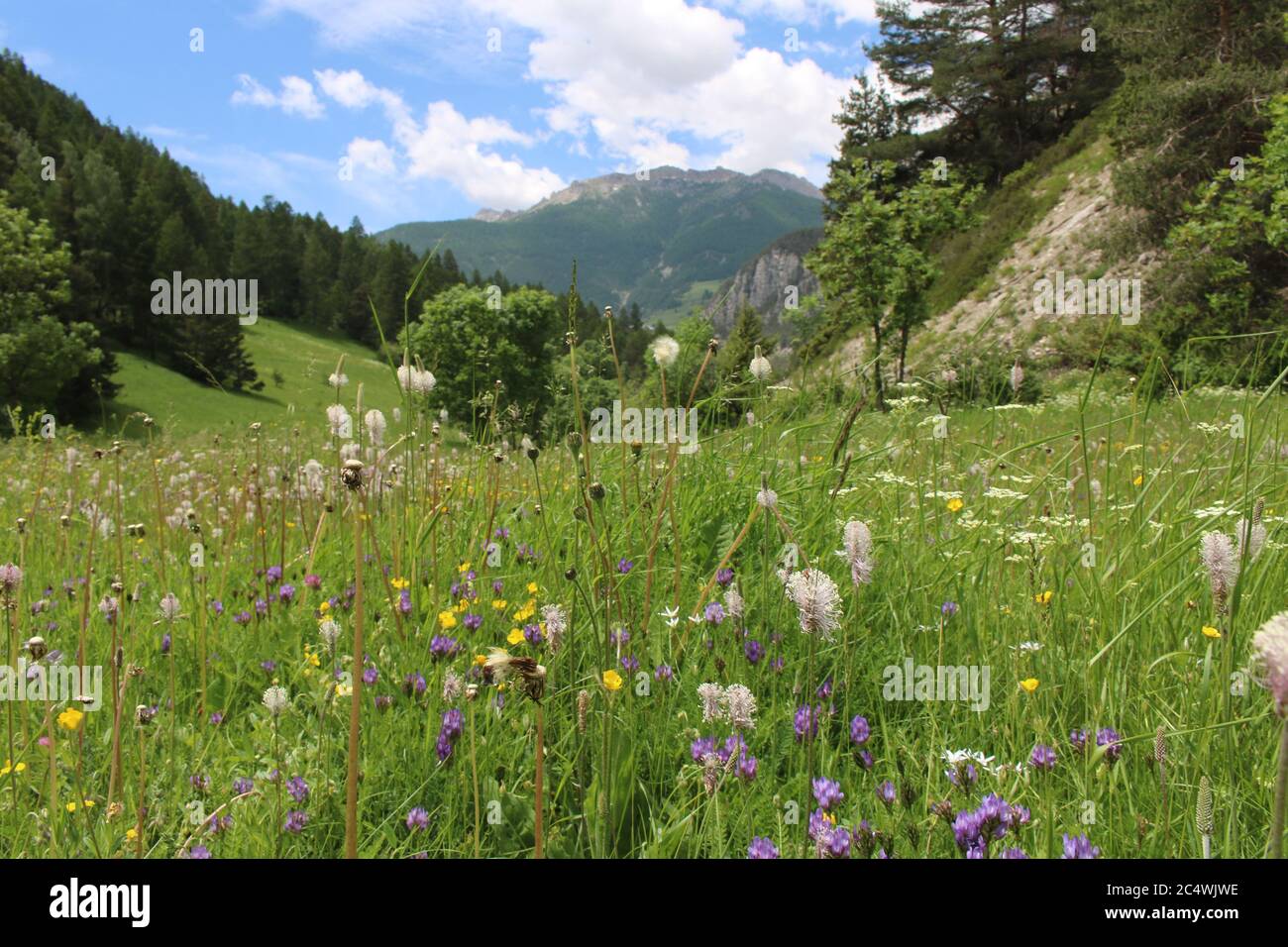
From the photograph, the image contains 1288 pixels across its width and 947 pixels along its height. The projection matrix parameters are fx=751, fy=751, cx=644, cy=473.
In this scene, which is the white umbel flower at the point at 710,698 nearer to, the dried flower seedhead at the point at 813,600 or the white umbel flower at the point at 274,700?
the dried flower seedhead at the point at 813,600

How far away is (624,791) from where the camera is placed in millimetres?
1630

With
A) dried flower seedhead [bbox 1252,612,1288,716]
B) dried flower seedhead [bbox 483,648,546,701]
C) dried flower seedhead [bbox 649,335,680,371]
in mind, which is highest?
dried flower seedhead [bbox 649,335,680,371]

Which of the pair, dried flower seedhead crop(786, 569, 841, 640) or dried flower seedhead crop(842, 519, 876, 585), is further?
dried flower seedhead crop(842, 519, 876, 585)

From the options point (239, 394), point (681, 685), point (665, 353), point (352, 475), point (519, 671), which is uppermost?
point (239, 394)

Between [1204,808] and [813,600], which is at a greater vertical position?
[813,600]

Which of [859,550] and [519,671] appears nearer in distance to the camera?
[519,671]

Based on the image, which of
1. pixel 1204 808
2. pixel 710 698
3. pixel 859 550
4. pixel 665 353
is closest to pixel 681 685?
pixel 710 698

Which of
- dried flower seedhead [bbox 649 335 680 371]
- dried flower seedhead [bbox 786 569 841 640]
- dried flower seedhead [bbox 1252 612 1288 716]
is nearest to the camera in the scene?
dried flower seedhead [bbox 1252 612 1288 716]

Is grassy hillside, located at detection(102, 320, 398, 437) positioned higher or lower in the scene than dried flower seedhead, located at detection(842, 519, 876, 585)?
higher

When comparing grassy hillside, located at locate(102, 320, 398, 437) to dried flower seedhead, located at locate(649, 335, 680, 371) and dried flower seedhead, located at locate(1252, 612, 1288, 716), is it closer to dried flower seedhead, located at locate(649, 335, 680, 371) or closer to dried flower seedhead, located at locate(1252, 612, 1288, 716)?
dried flower seedhead, located at locate(649, 335, 680, 371)

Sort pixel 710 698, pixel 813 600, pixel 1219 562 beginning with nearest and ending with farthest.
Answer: pixel 813 600, pixel 1219 562, pixel 710 698

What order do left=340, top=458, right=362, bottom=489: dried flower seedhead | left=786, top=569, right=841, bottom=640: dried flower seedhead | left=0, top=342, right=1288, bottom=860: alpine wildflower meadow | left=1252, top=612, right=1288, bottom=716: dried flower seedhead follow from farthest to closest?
left=0, top=342, right=1288, bottom=860: alpine wildflower meadow
left=786, top=569, right=841, bottom=640: dried flower seedhead
left=340, top=458, right=362, bottom=489: dried flower seedhead
left=1252, top=612, right=1288, bottom=716: dried flower seedhead

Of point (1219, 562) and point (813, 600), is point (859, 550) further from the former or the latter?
point (1219, 562)

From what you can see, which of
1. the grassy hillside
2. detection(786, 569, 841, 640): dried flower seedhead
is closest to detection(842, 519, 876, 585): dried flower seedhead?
detection(786, 569, 841, 640): dried flower seedhead
